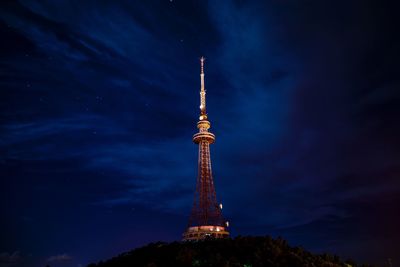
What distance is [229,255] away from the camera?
41594 mm

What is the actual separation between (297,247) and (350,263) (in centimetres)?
874

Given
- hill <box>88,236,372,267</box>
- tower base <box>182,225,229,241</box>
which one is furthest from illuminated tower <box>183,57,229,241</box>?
hill <box>88,236,372,267</box>

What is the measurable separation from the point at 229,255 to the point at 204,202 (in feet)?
139

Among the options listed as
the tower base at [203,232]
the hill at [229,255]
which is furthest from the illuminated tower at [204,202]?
the hill at [229,255]

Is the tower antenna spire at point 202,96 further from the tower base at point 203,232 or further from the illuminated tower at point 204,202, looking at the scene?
the tower base at point 203,232

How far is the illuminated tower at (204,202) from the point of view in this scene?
79.8 meters

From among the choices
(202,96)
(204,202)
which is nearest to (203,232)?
(204,202)

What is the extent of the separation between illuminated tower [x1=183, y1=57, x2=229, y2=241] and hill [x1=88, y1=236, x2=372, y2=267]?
102 ft

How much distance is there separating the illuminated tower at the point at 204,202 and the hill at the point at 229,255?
102 feet

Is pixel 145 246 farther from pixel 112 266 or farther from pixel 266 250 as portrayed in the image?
pixel 266 250

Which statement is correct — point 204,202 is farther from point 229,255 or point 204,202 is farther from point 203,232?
point 229,255

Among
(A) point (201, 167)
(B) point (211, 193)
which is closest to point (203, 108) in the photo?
(A) point (201, 167)

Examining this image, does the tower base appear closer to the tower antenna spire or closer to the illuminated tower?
the illuminated tower

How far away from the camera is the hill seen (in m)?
37.9
